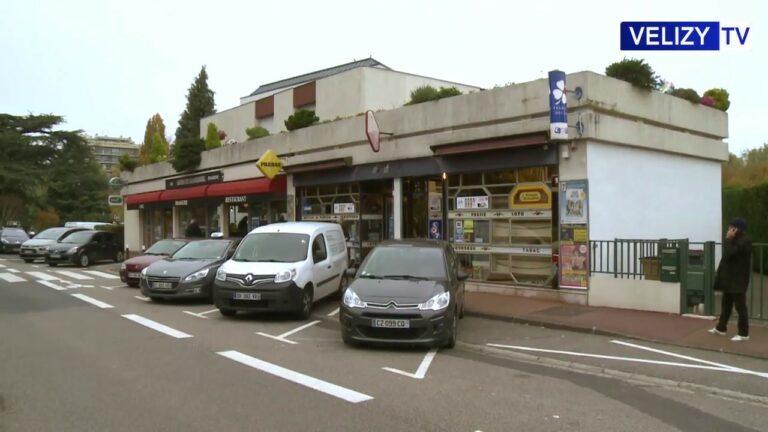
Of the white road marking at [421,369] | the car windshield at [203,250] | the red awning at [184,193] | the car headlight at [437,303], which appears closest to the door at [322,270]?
the car windshield at [203,250]

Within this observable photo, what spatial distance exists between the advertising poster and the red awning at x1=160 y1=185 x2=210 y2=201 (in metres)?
16.7

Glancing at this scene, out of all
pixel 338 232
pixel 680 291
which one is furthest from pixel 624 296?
pixel 338 232

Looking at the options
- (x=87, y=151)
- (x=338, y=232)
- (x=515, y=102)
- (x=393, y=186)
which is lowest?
(x=338, y=232)

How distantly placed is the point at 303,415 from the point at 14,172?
163 feet

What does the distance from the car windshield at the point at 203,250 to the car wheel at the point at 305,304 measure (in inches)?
144

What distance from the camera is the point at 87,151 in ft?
172

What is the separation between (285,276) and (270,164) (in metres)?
10.2

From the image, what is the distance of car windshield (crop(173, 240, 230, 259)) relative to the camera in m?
14.2

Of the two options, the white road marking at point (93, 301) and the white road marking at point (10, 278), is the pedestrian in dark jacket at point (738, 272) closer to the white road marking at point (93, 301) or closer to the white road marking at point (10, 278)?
the white road marking at point (93, 301)

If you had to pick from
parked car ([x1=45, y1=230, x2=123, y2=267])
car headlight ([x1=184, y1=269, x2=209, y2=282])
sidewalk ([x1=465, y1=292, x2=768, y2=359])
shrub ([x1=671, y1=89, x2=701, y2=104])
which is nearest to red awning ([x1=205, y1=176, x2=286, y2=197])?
parked car ([x1=45, y1=230, x2=123, y2=267])

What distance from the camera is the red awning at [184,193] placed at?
2509cm

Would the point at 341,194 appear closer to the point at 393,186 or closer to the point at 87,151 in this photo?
the point at 393,186

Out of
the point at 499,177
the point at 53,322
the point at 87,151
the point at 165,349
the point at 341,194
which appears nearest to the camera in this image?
the point at 165,349

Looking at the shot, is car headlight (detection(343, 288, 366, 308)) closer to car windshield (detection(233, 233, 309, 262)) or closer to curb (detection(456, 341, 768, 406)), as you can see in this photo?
curb (detection(456, 341, 768, 406))
